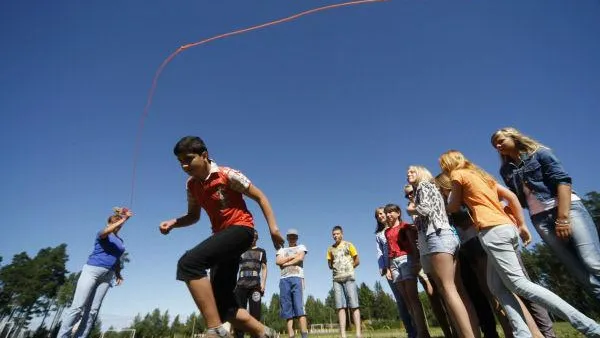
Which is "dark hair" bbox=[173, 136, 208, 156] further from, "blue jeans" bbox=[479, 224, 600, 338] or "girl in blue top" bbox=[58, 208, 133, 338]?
"girl in blue top" bbox=[58, 208, 133, 338]

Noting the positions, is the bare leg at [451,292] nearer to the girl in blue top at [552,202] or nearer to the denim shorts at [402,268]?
the girl in blue top at [552,202]

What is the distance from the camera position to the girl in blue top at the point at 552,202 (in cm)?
295

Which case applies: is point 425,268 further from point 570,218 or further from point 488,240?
point 570,218

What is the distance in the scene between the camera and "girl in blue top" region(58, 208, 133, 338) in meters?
5.53

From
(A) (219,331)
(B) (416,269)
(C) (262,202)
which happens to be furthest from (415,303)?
(A) (219,331)

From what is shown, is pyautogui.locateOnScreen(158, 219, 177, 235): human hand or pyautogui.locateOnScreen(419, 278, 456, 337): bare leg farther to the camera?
pyautogui.locateOnScreen(419, 278, 456, 337): bare leg

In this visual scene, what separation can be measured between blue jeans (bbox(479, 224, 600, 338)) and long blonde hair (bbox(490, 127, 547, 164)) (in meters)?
1.12

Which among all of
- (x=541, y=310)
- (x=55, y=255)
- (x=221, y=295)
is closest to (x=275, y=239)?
(x=221, y=295)

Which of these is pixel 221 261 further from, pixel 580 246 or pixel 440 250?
pixel 580 246

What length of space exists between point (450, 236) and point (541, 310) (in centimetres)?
145

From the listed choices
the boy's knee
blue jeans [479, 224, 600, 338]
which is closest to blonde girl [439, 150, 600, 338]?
blue jeans [479, 224, 600, 338]

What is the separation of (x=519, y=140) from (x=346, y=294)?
4.71 meters

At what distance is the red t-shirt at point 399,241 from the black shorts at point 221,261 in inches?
129

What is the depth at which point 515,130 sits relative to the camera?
3.80 meters
